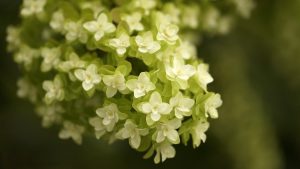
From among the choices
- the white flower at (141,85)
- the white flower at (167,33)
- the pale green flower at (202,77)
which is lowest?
the pale green flower at (202,77)

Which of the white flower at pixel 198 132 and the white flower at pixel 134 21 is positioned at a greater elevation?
the white flower at pixel 134 21

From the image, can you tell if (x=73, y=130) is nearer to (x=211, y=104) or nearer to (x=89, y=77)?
(x=89, y=77)

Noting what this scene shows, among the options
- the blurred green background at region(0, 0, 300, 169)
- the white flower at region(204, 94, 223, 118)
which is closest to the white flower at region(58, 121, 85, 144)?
→ the white flower at region(204, 94, 223, 118)

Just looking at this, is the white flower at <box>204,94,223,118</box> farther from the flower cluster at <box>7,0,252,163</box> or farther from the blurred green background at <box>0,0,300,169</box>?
the blurred green background at <box>0,0,300,169</box>

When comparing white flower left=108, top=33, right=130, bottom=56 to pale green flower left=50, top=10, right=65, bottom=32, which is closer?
white flower left=108, top=33, right=130, bottom=56

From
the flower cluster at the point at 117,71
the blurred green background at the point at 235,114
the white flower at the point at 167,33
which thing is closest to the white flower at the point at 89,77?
the flower cluster at the point at 117,71

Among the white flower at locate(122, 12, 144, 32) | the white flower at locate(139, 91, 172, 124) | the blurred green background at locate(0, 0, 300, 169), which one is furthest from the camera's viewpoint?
the blurred green background at locate(0, 0, 300, 169)

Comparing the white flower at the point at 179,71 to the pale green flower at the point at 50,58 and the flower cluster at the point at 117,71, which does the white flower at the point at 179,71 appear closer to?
the flower cluster at the point at 117,71

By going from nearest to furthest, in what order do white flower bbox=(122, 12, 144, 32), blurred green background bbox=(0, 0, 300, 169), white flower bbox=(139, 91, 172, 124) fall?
white flower bbox=(139, 91, 172, 124) < white flower bbox=(122, 12, 144, 32) < blurred green background bbox=(0, 0, 300, 169)
